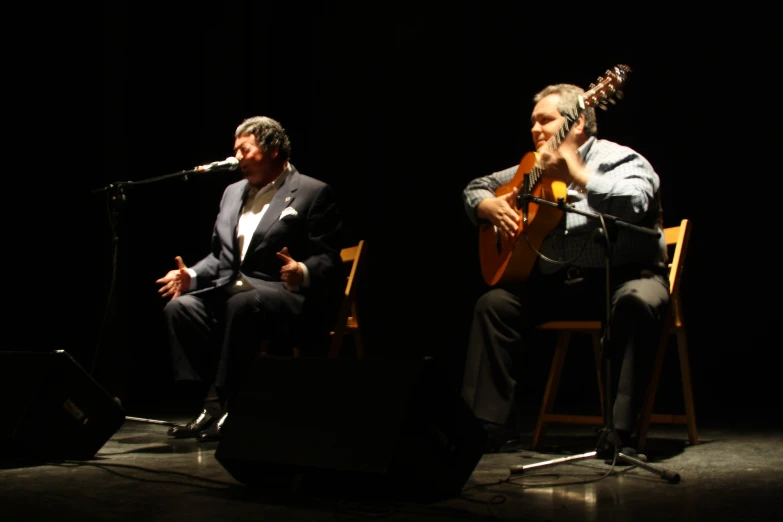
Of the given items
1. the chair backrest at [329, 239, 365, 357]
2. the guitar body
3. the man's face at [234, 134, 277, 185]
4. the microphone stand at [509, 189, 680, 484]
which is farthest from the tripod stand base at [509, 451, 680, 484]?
the man's face at [234, 134, 277, 185]

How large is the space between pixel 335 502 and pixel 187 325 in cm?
142

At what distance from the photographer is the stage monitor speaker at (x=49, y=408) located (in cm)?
231

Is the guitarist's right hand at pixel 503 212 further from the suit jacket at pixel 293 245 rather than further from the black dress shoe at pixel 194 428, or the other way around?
→ the black dress shoe at pixel 194 428

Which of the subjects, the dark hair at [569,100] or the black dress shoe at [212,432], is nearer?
the dark hair at [569,100]

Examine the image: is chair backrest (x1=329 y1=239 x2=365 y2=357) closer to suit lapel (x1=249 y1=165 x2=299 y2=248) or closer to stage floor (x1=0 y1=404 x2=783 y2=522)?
suit lapel (x1=249 y1=165 x2=299 y2=248)

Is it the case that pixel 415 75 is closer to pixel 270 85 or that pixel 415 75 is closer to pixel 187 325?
pixel 270 85

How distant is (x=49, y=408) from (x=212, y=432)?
0.79 m

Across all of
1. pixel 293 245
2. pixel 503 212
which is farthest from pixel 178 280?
pixel 503 212

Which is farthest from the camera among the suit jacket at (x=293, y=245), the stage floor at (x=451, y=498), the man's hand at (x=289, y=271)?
the suit jacket at (x=293, y=245)

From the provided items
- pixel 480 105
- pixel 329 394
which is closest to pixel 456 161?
pixel 480 105

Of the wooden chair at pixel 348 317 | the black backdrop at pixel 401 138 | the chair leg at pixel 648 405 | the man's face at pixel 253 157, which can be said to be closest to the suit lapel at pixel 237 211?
the man's face at pixel 253 157

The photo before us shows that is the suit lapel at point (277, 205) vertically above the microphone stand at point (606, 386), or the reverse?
the suit lapel at point (277, 205)

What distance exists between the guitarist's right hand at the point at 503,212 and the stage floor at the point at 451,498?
74cm

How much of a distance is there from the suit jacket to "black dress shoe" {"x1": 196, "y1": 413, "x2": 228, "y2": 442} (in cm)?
50
